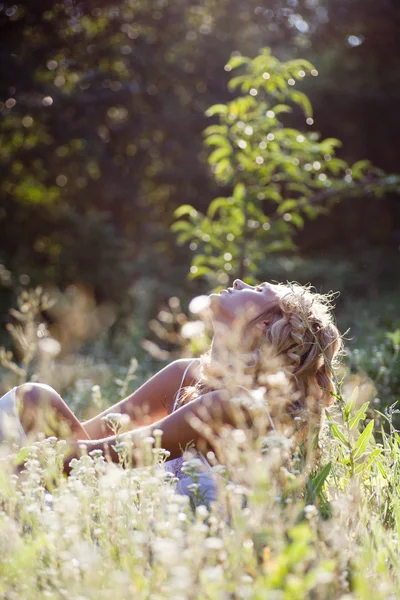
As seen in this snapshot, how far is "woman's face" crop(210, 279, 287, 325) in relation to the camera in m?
3.00

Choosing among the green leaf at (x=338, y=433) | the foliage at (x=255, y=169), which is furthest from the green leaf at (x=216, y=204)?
the green leaf at (x=338, y=433)

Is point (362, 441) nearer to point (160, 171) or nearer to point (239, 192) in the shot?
point (239, 192)

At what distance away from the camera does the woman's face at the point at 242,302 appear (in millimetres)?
2996

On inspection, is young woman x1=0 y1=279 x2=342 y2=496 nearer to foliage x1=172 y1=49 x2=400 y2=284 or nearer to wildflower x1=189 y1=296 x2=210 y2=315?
wildflower x1=189 y1=296 x2=210 y2=315

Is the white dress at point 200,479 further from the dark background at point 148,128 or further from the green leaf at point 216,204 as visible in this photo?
the dark background at point 148,128

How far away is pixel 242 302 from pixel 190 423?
693 mm

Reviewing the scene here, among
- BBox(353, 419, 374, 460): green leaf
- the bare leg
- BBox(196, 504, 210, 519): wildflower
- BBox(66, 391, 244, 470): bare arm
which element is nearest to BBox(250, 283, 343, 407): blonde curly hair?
BBox(66, 391, 244, 470): bare arm

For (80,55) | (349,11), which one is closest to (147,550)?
(80,55)

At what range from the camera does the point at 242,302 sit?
3.04 metres

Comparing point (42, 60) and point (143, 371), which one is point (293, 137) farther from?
point (42, 60)

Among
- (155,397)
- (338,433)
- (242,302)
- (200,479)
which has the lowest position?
(155,397)

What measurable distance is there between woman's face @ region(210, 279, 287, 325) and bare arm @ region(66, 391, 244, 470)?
1.69 feet

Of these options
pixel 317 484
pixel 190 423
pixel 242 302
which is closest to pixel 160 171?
pixel 242 302

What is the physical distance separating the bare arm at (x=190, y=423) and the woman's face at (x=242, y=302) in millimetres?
516
